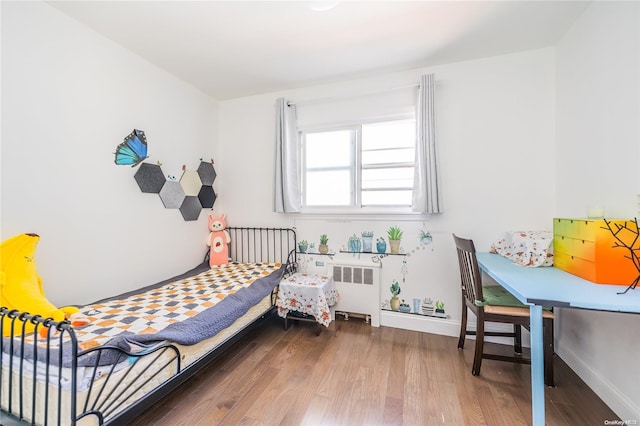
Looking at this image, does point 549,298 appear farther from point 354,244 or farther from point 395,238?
→ point 354,244

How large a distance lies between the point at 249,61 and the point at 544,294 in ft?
8.90

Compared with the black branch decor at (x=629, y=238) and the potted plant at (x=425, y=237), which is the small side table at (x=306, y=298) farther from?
the black branch decor at (x=629, y=238)

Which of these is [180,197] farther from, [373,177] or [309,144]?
[373,177]

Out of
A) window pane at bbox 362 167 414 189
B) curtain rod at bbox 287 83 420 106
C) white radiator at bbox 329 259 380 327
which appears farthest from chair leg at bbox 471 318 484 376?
curtain rod at bbox 287 83 420 106

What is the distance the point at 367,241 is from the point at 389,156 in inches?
35.7

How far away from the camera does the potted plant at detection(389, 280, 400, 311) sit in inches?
99.7

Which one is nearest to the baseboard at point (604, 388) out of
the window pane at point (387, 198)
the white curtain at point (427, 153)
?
the white curtain at point (427, 153)

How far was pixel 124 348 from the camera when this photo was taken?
1.15m

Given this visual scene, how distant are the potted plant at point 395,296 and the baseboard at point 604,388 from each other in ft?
4.09

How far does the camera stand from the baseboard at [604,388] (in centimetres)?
133

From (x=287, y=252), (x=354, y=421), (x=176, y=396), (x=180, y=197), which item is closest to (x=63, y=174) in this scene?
(x=180, y=197)

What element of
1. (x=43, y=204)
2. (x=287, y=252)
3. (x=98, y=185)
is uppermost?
(x=98, y=185)

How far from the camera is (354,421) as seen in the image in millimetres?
1385

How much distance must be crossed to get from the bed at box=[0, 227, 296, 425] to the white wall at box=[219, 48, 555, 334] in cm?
126
